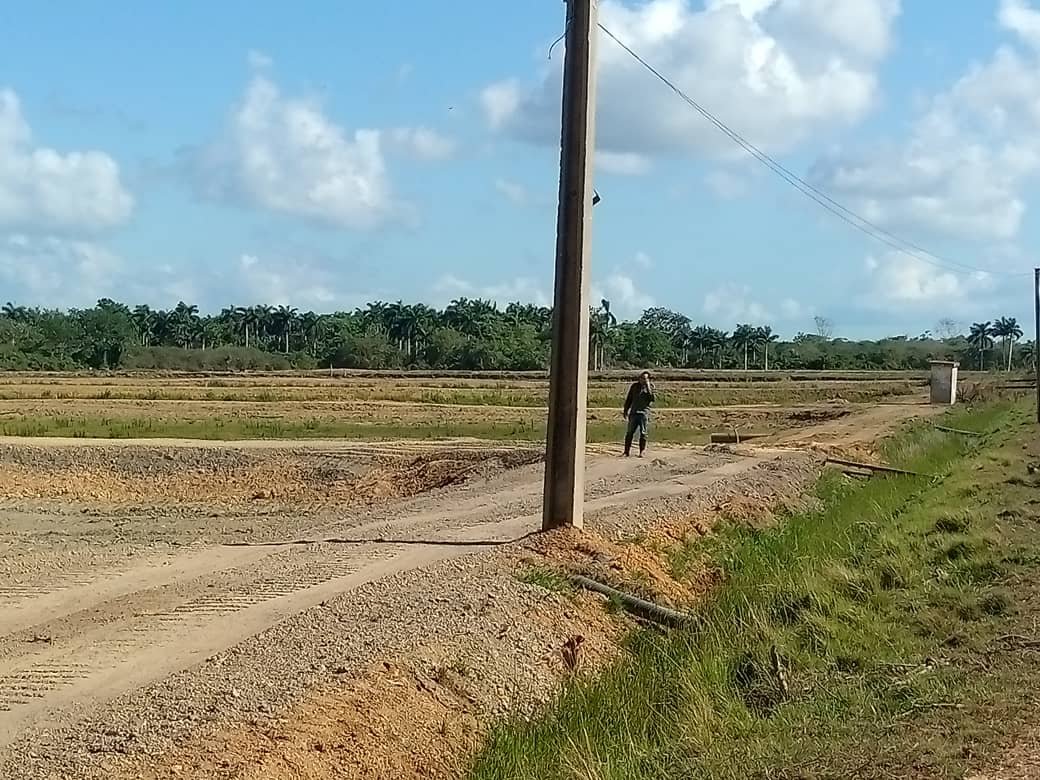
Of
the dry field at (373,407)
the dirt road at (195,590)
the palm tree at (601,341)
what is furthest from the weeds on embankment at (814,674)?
the palm tree at (601,341)

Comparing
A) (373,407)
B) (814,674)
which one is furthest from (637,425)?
(373,407)

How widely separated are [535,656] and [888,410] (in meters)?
46.5

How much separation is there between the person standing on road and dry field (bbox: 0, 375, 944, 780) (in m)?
0.65

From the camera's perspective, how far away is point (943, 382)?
62.4 meters

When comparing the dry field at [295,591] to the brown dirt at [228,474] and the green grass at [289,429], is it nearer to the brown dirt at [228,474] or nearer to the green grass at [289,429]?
the brown dirt at [228,474]

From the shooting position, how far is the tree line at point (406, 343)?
125 m

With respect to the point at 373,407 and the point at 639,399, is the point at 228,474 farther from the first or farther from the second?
the point at 373,407

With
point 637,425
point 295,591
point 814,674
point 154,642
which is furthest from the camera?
point 637,425

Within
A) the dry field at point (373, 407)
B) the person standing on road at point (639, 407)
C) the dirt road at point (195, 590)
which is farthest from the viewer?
the dry field at point (373, 407)

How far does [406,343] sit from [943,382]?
85.5 m

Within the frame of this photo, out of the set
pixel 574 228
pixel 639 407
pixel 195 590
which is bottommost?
pixel 195 590

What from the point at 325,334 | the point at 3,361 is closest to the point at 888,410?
the point at 3,361

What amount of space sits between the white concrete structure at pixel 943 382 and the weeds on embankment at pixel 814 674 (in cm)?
4506

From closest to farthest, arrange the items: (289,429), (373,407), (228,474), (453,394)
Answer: (228,474)
(289,429)
(373,407)
(453,394)
